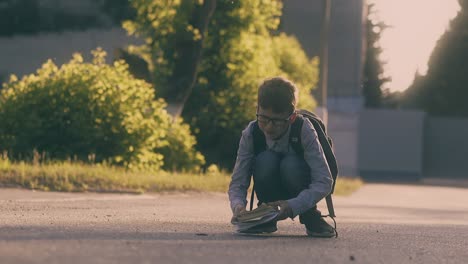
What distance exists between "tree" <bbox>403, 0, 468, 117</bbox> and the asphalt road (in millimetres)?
52417

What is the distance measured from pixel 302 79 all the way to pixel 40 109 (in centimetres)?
1257

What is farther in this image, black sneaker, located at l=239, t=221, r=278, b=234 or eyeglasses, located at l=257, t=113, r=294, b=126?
black sneaker, located at l=239, t=221, r=278, b=234

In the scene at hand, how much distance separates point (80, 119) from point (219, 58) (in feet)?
20.4

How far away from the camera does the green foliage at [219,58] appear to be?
68.9 feet

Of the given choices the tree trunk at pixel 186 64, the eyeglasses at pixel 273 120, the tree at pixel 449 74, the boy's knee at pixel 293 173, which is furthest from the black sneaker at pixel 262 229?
the tree at pixel 449 74

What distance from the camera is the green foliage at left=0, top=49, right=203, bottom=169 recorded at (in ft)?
54.6

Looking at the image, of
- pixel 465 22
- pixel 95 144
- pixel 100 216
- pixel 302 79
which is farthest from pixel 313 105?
pixel 465 22

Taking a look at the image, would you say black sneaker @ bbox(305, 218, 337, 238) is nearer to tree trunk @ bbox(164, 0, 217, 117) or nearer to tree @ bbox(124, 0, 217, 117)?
tree @ bbox(124, 0, 217, 117)

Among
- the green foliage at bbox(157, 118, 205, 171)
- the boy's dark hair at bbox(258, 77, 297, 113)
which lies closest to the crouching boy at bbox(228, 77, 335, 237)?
the boy's dark hair at bbox(258, 77, 297, 113)

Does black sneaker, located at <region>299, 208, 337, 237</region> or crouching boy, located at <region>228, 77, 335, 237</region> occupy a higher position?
crouching boy, located at <region>228, 77, 335, 237</region>

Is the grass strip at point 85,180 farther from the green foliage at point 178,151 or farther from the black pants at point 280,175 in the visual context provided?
the black pants at point 280,175

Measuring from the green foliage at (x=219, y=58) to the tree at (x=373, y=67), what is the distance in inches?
1628

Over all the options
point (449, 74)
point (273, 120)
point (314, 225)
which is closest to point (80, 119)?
point (314, 225)

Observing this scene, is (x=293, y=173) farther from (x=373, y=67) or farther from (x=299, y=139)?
(x=373, y=67)
